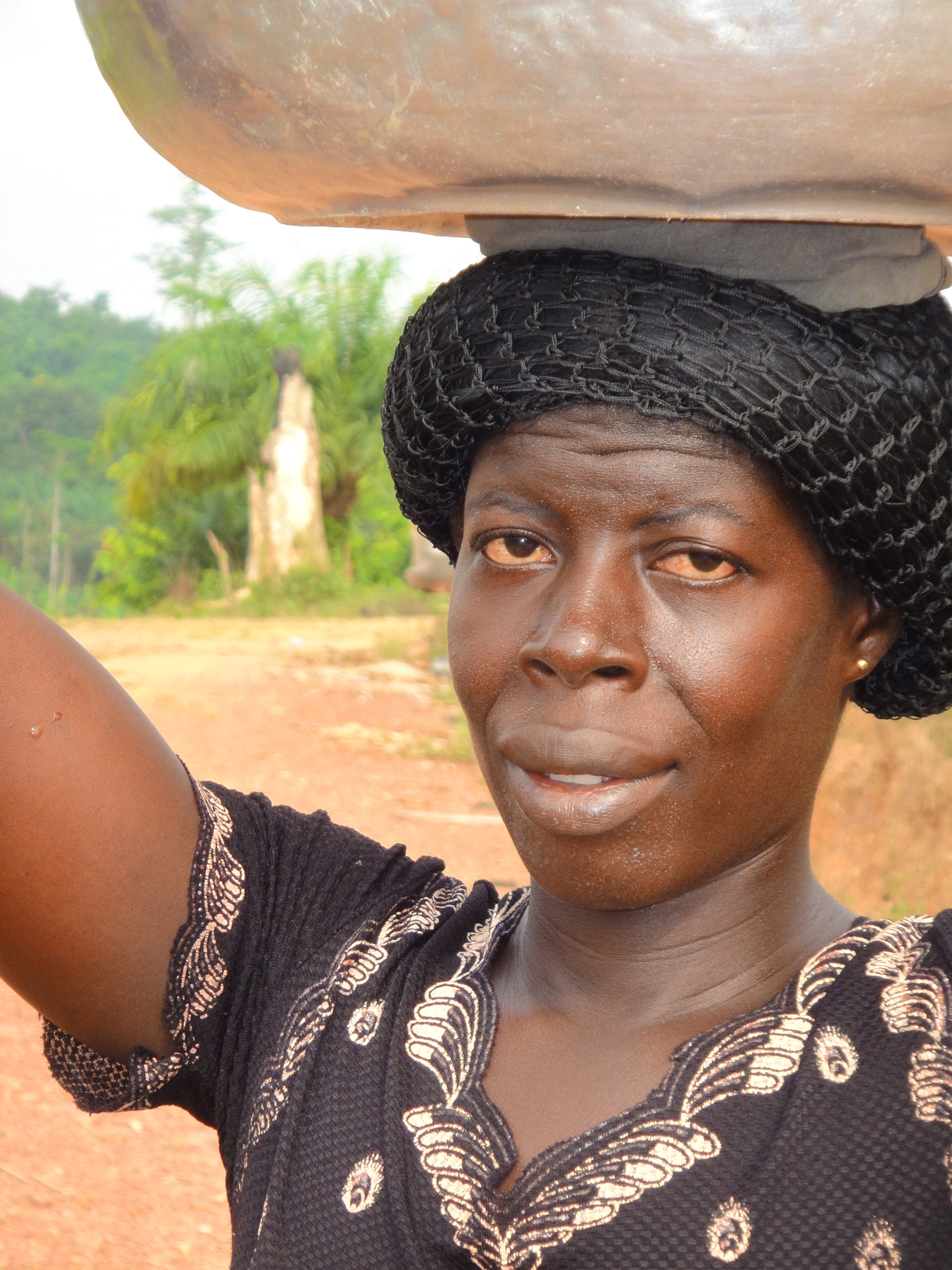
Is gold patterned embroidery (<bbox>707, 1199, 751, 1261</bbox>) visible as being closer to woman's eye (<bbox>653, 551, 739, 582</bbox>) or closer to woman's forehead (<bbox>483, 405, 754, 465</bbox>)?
woman's eye (<bbox>653, 551, 739, 582</bbox>)

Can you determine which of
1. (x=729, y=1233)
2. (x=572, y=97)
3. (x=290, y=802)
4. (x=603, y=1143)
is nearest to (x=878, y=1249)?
(x=729, y=1233)

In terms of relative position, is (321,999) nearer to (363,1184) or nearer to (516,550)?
(363,1184)

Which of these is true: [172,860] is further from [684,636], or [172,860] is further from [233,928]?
[684,636]

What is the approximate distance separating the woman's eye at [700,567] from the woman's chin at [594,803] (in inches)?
7.0

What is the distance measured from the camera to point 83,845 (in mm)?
1405

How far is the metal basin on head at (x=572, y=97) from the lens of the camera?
0.91m

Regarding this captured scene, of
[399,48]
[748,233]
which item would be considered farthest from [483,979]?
[399,48]

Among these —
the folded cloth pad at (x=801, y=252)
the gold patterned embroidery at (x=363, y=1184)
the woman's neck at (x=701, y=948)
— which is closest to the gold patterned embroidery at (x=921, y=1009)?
the woman's neck at (x=701, y=948)

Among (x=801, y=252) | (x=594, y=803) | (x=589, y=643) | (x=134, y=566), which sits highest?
(x=801, y=252)

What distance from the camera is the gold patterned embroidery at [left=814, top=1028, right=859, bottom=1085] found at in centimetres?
121

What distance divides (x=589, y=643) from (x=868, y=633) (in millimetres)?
341

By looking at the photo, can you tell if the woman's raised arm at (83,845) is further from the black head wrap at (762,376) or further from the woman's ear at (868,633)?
the woman's ear at (868,633)

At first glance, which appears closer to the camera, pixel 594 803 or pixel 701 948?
pixel 594 803

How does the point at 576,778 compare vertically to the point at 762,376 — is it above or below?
below
